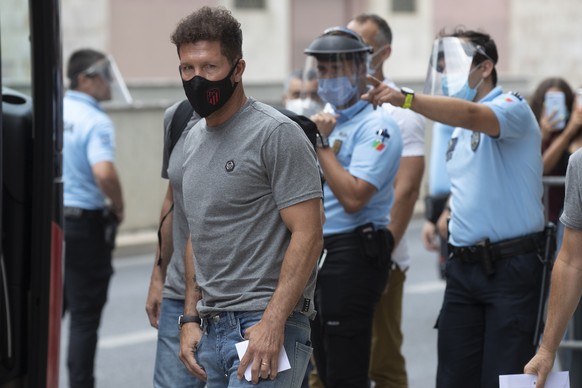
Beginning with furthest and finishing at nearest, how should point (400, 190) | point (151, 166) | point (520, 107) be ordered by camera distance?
point (151, 166)
point (400, 190)
point (520, 107)

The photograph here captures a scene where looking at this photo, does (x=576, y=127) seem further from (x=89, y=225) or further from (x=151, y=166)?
(x=151, y=166)

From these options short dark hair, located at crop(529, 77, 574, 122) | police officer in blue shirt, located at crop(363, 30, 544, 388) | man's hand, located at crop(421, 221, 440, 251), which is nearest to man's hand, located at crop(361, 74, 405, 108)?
police officer in blue shirt, located at crop(363, 30, 544, 388)

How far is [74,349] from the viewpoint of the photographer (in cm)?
688

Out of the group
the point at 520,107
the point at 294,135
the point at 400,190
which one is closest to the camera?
the point at 294,135

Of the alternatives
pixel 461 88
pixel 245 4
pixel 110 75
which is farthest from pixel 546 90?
pixel 245 4

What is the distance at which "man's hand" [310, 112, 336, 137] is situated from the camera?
537 centimetres

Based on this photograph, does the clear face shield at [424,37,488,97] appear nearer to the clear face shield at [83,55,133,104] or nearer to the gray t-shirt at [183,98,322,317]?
the gray t-shirt at [183,98,322,317]

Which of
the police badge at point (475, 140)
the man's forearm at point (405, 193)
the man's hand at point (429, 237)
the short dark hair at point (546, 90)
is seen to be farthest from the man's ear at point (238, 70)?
the short dark hair at point (546, 90)

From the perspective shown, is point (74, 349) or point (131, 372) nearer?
point (74, 349)

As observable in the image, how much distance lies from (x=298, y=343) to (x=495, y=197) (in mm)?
1287

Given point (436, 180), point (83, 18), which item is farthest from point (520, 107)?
point (83, 18)

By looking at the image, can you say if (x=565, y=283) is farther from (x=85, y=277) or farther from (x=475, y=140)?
(x=85, y=277)

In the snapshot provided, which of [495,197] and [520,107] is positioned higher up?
[520,107]

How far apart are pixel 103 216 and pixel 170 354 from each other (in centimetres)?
260
